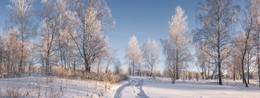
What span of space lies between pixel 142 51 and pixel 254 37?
42498 mm

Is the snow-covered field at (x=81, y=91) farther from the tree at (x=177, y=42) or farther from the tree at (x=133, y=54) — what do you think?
the tree at (x=133, y=54)

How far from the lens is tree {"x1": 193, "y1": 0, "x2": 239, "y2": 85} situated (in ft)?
79.9

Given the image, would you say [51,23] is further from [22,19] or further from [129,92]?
[129,92]

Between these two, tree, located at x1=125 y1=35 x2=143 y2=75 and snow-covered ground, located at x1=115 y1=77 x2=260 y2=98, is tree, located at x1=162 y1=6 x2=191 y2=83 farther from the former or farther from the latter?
tree, located at x1=125 y1=35 x2=143 y2=75

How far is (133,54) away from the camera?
66.6 m

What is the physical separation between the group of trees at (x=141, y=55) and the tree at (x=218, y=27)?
3937cm

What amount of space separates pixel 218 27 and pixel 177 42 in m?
14.3

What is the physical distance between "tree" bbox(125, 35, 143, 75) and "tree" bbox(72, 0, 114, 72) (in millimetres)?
41515

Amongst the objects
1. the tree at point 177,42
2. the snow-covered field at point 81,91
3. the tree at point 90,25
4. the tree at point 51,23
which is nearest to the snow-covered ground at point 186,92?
the snow-covered field at point 81,91

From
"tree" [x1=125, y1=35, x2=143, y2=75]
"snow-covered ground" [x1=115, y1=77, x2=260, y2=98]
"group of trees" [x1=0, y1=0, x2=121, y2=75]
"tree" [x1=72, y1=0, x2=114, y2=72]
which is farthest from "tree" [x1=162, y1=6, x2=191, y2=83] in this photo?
"tree" [x1=125, y1=35, x2=143, y2=75]

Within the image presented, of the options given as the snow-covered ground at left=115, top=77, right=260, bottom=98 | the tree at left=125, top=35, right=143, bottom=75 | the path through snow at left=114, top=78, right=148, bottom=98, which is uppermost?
the tree at left=125, top=35, right=143, bottom=75

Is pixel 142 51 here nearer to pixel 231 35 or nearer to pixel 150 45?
pixel 150 45

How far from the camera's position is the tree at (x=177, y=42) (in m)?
38.5

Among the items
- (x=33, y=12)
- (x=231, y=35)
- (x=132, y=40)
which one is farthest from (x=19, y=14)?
(x=132, y=40)
